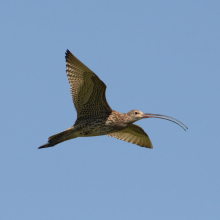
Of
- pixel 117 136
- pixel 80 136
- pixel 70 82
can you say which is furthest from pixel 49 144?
pixel 117 136

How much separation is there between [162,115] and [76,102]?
2.90 meters

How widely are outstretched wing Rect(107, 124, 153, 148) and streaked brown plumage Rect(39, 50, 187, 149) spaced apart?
2246 mm

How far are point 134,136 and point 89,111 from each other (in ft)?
11.4

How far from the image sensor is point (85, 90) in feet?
48.5

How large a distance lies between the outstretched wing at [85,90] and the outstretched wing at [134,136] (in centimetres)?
278

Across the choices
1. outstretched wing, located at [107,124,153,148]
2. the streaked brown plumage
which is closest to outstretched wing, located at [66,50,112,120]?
the streaked brown plumage

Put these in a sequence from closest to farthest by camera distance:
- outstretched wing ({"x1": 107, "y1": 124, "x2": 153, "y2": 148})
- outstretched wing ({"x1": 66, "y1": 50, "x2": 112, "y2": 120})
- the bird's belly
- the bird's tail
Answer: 1. outstretched wing ({"x1": 66, "y1": 50, "x2": 112, "y2": 120})
2. the bird's tail
3. the bird's belly
4. outstretched wing ({"x1": 107, "y1": 124, "x2": 153, "y2": 148})

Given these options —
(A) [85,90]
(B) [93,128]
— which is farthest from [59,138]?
(A) [85,90]

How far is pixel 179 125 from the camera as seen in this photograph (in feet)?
52.9

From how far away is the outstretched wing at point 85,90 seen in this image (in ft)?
47.0

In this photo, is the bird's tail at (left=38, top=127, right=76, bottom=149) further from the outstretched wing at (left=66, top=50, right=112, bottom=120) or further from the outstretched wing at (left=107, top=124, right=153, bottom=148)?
the outstretched wing at (left=107, top=124, right=153, bottom=148)

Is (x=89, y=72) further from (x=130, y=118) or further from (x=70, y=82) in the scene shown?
(x=130, y=118)

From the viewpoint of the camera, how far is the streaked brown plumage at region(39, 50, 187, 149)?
14430mm

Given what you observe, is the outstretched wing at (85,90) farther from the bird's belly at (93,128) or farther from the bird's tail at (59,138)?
the bird's tail at (59,138)
